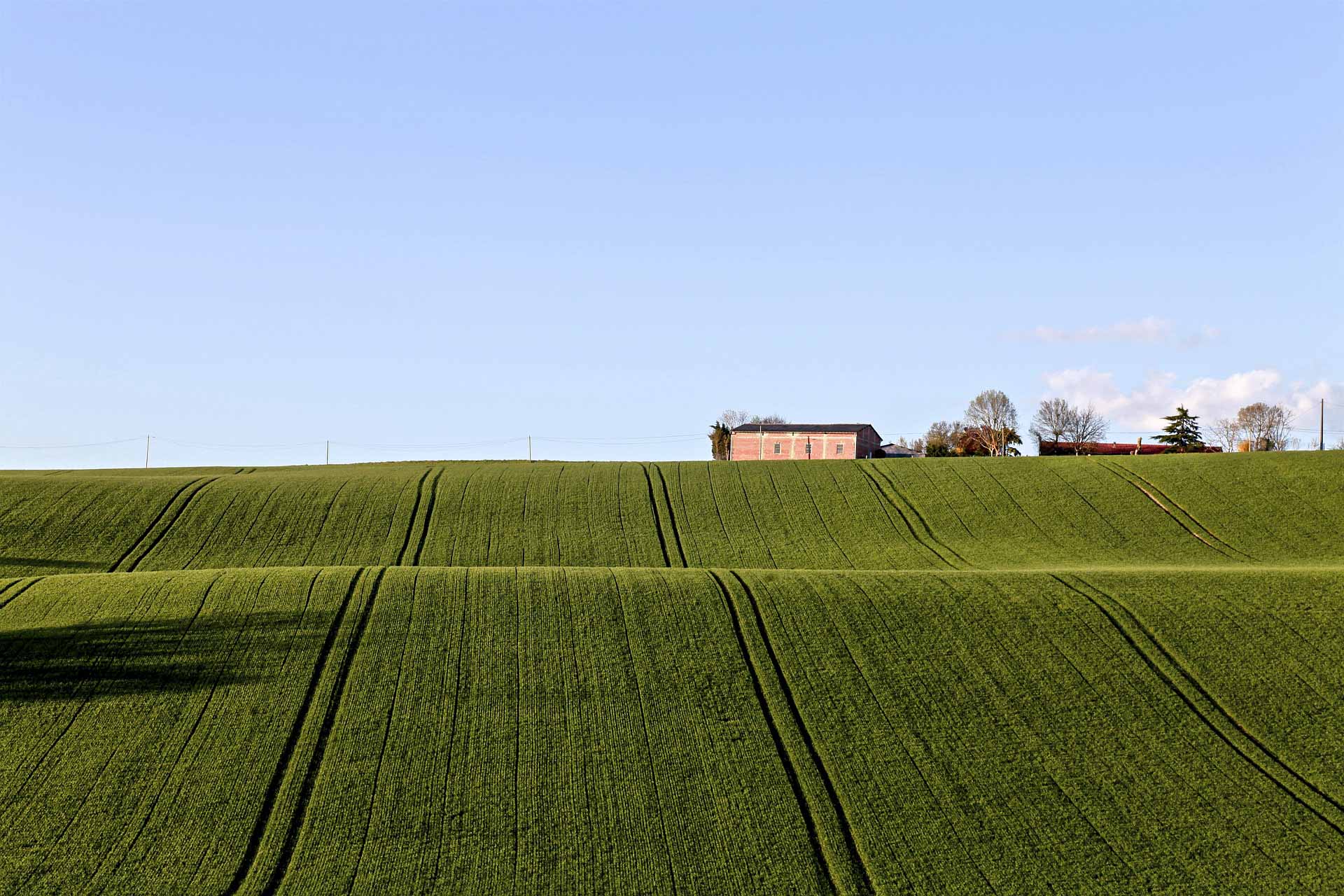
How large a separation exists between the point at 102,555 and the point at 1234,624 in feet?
114

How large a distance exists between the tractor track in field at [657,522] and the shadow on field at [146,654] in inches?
547

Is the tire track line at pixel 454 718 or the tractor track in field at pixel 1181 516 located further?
the tractor track in field at pixel 1181 516

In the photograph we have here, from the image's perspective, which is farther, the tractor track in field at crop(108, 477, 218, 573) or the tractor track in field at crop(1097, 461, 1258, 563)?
the tractor track in field at crop(1097, 461, 1258, 563)

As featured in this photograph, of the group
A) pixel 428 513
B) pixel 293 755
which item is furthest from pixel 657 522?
pixel 293 755

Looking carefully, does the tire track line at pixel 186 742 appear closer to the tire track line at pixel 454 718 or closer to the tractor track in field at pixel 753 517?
the tire track line at pixel 454 718

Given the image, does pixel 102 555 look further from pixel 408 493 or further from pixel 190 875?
pixel 190 875

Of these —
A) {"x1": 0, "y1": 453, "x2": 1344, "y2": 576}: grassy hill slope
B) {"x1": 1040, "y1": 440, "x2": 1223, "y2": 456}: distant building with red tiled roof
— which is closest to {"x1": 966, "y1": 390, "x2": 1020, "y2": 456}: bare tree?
{"x1": 1040, "y1": 440, "x2": 1223, "y2": 456}: distant building with red tiled roof

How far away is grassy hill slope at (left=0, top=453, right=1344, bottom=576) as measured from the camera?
39406mm

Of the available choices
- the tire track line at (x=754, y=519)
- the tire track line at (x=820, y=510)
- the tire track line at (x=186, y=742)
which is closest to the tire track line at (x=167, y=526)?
the tire track line at (x=186, y=742)

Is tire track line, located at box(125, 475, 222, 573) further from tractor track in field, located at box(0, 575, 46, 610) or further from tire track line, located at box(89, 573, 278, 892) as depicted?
tire track line, located at box(89, 573, 278, 892)

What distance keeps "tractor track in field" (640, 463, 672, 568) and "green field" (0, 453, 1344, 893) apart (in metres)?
0.95

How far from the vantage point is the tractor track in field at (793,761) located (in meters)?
19.9

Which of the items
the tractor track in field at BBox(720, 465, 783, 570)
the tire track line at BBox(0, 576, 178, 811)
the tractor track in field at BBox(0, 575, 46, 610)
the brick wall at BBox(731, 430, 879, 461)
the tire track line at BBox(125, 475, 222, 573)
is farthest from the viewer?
the brick wall at BBox(731, 430, 879, 461)

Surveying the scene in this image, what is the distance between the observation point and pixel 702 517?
4488 centimetres
